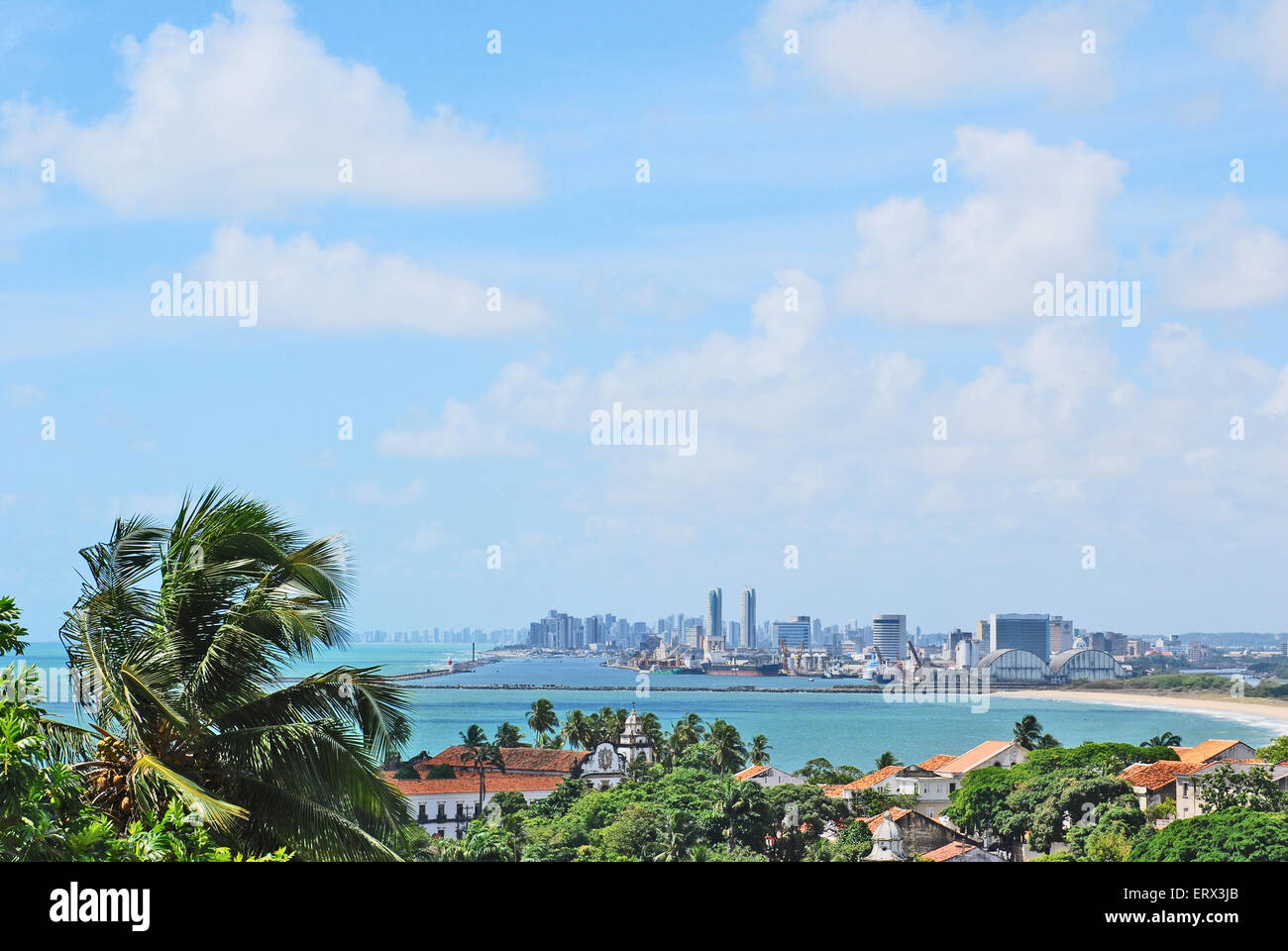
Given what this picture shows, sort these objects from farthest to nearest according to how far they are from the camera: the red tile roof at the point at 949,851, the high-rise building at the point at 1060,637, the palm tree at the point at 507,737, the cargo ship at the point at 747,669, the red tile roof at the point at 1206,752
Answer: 1. the cargo ship at the point at 747,669
2. the high-rise building at the point at 1060,637
3. the palm tree at the point at 507,737
4. the red tile roof at the point at 1206,752
5. the red tile roof at the point at 949,851

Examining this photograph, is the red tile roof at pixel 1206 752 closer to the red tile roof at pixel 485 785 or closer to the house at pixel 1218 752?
the house at pixel 1218 752

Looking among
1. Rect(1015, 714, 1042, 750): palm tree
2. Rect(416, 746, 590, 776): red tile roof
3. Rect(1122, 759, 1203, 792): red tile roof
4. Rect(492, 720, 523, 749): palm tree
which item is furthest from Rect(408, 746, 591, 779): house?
Rect(1122, 759, 1203, 792): red tile roof

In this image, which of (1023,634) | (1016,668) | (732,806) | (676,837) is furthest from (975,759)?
(1023,634)

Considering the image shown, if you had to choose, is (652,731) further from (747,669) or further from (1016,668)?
(747,669)

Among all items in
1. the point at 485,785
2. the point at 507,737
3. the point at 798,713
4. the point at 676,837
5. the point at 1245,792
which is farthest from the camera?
the point at 798,713

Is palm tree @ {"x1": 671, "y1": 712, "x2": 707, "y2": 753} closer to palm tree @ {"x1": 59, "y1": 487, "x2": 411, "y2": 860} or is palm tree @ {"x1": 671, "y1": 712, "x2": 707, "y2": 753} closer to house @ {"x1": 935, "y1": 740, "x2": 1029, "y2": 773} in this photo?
house @ {"x1": 935, "y1": 740, "x2": 1029, "y2": 773}

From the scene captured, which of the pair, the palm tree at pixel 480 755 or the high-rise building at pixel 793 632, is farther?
the high-rise building at pixel 793 632

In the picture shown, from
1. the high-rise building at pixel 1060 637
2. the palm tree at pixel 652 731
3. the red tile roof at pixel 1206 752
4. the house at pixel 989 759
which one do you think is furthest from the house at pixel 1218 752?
the high-rise building at pixel 1060 637
